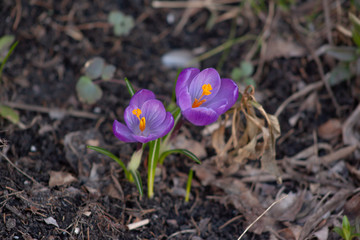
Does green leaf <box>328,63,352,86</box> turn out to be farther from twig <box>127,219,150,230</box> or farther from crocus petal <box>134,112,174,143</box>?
twig <box>127,219,150,230</box>

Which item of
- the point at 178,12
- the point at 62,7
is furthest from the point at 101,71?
the point at 178,12

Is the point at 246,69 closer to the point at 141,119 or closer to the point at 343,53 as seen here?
the point at 343,53

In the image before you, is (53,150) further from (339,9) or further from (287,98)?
(339,9)

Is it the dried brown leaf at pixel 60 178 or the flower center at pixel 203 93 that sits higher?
the flower center at pixel 203 93

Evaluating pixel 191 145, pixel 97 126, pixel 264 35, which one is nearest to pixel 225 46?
pixel 264 35

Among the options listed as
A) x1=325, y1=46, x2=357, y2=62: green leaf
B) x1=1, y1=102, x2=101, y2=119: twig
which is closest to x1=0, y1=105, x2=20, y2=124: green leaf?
x1=1, y1=102, x2=101, y2=119: twig

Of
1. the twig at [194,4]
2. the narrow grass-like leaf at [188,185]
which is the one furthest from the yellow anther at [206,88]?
the twig at [194,4]

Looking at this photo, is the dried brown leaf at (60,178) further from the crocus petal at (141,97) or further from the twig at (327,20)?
the twig at (327,20)
